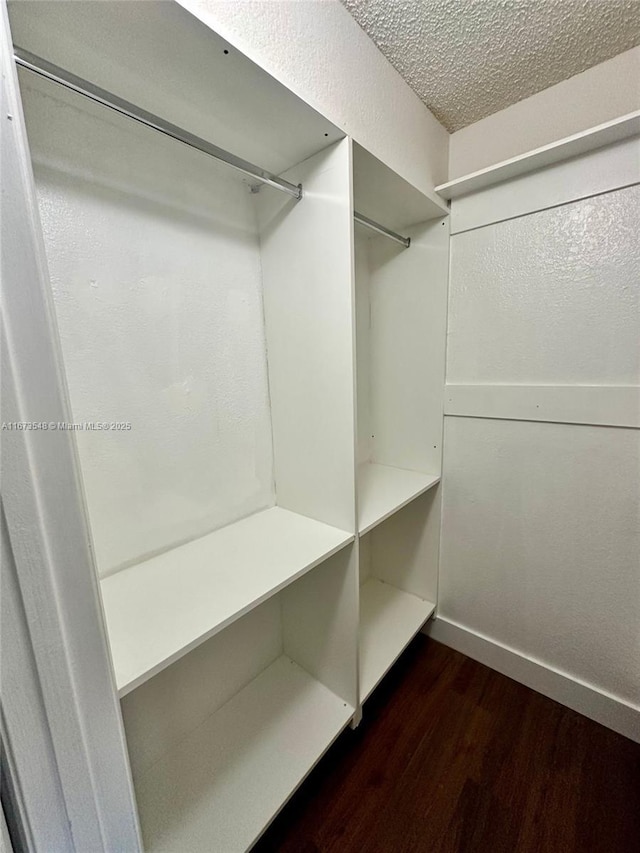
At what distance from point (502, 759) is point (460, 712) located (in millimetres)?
179

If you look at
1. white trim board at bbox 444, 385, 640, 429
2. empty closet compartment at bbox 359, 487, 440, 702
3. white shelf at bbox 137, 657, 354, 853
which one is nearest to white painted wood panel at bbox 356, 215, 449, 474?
white trim board at bbox 444, 385, 640, 429

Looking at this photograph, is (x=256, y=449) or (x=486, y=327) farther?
(x=486, y=327)

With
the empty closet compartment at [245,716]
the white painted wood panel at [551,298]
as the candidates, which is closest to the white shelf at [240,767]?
the empty closet compartment at [245,716]

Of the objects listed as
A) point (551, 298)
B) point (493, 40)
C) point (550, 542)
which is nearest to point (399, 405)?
point (551, 298)

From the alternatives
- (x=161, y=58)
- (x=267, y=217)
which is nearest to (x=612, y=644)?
(x=267, y=217)

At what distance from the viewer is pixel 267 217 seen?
110 centimetres

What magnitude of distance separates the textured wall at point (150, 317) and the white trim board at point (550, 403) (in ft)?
2.76

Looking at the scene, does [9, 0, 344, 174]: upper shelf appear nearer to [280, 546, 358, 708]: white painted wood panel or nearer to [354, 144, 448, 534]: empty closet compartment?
[354, 144, 448, 534]: empty closet compartment

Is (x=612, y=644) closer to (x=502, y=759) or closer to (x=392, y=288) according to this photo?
(x=502, y=759)

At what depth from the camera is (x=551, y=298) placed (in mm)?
1187

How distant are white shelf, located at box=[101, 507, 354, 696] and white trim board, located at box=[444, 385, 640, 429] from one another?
771 mm

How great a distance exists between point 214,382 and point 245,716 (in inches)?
43.4

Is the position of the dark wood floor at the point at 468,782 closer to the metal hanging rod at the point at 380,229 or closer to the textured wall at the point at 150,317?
the textured wall at the point at 150,317

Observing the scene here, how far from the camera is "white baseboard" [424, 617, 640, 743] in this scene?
3.97 ft
